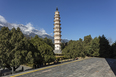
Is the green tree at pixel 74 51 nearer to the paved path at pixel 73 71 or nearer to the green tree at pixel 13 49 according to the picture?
the paved path at pixel 73 71

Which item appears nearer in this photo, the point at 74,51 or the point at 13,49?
the point at 13,49

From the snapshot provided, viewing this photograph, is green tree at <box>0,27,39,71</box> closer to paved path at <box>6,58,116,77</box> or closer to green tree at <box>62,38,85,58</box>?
paved path at <box>6,58,116,77</box>

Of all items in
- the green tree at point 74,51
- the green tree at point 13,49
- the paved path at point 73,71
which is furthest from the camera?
the green tree at point 74,51

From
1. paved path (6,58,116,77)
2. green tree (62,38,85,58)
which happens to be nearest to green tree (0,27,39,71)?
paved path (6,58,116,77)

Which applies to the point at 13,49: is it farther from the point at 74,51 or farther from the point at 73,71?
the point at 74,51

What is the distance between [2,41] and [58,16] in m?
46.9

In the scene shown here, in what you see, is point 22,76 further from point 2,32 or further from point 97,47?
point 97,47

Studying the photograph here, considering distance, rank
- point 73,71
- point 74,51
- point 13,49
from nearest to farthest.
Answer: point 13,49
point 73,71
point 74,51

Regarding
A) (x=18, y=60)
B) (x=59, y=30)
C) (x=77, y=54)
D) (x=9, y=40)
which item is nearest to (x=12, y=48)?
(x=9, y=40)

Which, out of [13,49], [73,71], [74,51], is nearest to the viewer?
[13,49]

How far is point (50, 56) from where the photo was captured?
1955 centimetres

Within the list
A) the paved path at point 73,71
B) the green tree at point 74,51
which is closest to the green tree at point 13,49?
the paved path at point 73,71

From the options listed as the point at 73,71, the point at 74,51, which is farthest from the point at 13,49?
the point at 74,51

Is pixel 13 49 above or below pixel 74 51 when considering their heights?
above
